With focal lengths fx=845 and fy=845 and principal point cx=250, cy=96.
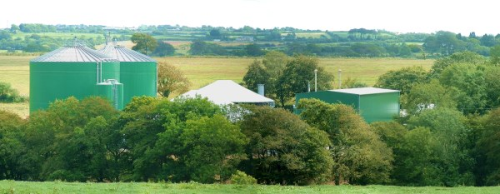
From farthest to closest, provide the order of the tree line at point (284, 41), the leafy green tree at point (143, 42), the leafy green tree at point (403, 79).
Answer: the leafy green tree at point (143, 42) < the tree line at point (284, 41) < the leafy green tree at point (403, 79)

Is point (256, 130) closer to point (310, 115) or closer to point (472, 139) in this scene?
point (310, 115)

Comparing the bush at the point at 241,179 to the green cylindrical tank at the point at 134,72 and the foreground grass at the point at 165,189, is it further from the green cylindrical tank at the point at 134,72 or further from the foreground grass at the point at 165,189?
the green cylindrical tank at the point at 134,72

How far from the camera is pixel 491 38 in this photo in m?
126

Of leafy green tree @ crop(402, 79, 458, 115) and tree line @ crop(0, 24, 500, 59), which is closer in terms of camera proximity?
leafy green tree @ crop(402, 79, 458, 115)

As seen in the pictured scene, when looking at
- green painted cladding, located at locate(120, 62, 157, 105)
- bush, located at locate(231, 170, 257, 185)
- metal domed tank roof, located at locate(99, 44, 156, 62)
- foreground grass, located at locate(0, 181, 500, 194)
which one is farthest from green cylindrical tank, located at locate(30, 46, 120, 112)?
foreground grass, located at locate(0, 181, 500, 194)

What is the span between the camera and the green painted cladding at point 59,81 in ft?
158

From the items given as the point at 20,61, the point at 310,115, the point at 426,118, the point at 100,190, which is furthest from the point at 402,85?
the point at 20,61

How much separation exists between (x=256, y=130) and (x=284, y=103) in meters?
38.3

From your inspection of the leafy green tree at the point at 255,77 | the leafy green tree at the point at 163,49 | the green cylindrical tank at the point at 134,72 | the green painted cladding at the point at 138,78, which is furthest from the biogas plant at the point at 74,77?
the leafy green tree at the point at 163,49

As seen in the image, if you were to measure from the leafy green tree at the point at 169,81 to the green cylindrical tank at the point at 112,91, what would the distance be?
108 feet

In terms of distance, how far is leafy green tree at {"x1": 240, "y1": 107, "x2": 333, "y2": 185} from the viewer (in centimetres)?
3669

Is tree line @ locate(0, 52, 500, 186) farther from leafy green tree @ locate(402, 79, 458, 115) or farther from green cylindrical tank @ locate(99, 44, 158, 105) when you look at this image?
green cylindrical tank @ locate(99, 44, 158, 105)

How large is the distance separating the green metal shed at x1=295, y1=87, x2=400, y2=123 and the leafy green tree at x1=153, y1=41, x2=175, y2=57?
2083 inches

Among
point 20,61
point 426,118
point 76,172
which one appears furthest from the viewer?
point 20,61
